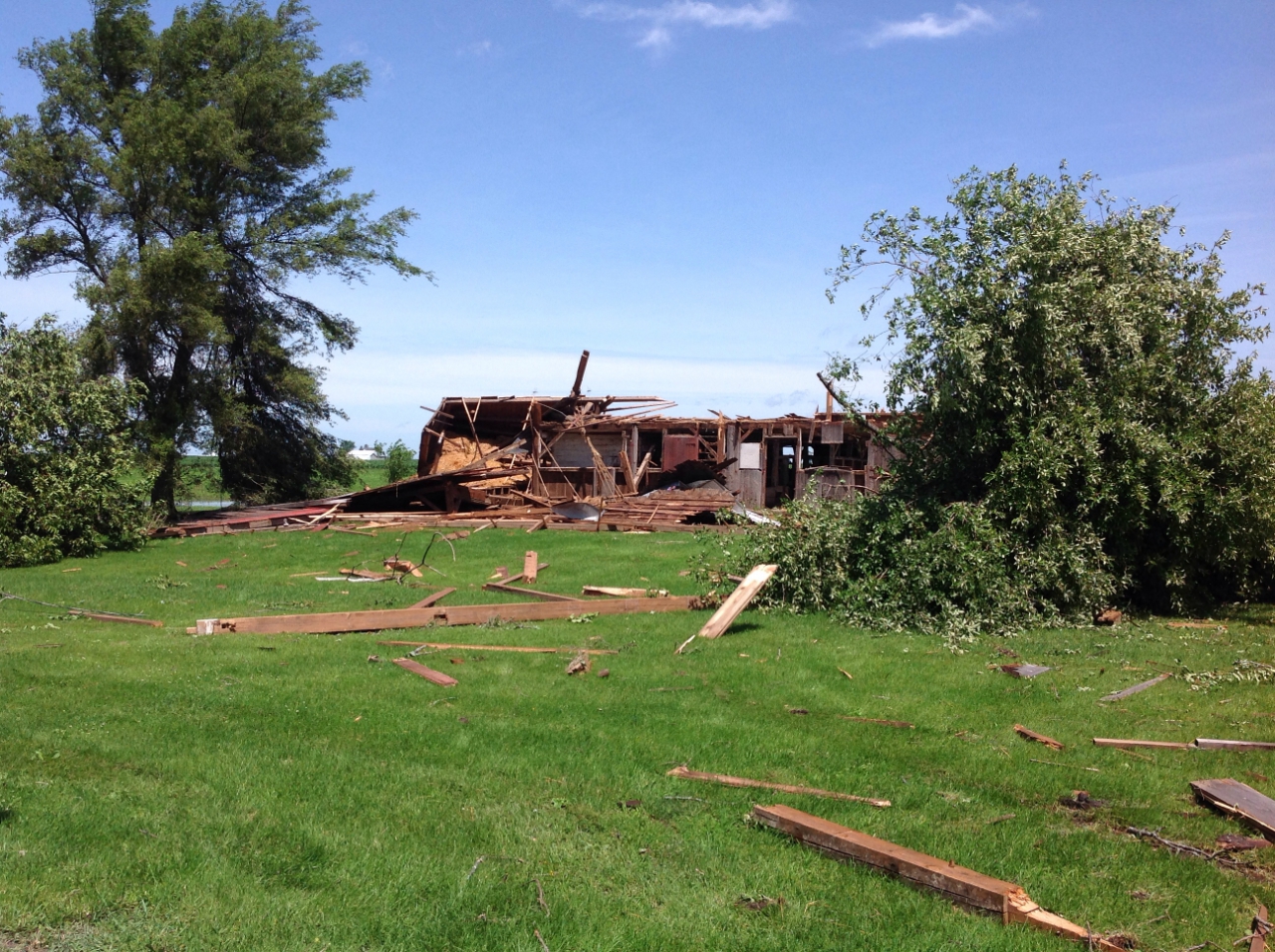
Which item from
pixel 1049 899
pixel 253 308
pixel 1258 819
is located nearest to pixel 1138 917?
pixel 1049 899

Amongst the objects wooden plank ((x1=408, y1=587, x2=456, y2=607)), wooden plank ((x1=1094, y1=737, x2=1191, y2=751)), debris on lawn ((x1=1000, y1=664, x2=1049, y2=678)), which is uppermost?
wooden plank ((x1=408, y1=587, x2=456, y2=607))

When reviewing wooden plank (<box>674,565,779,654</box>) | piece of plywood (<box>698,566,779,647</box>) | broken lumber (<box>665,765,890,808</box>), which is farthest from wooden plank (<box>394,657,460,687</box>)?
piece of plywood (<box>698,566,779,647</box>)

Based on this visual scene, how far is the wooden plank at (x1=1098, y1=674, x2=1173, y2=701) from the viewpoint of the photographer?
840 cm

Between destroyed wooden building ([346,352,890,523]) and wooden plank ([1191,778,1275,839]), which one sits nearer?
wooden plank ([1191,778,1275,839])

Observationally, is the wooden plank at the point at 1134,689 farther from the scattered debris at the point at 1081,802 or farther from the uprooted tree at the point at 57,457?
the uprooted tree at the point at 57,457

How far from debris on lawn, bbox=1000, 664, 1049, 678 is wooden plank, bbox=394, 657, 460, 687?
5.28 meters

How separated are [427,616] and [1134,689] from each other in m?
7.75

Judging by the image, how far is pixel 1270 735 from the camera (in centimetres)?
734

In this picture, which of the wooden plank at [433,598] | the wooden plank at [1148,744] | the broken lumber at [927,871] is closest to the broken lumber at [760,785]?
the broken lumber at [927,871]

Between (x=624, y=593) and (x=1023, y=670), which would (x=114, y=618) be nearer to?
(x=624, y=593)

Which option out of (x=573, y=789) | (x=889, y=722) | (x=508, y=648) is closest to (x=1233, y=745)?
(x=889, y=722)

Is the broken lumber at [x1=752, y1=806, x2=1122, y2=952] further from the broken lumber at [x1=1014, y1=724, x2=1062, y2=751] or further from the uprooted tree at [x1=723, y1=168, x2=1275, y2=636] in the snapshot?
the uprooted tree at [x1=723, y1=168, x2=1275, y2=636]

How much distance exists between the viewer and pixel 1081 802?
19.8ft

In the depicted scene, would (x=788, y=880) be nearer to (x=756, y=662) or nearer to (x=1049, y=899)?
(x=1049, y=899)
